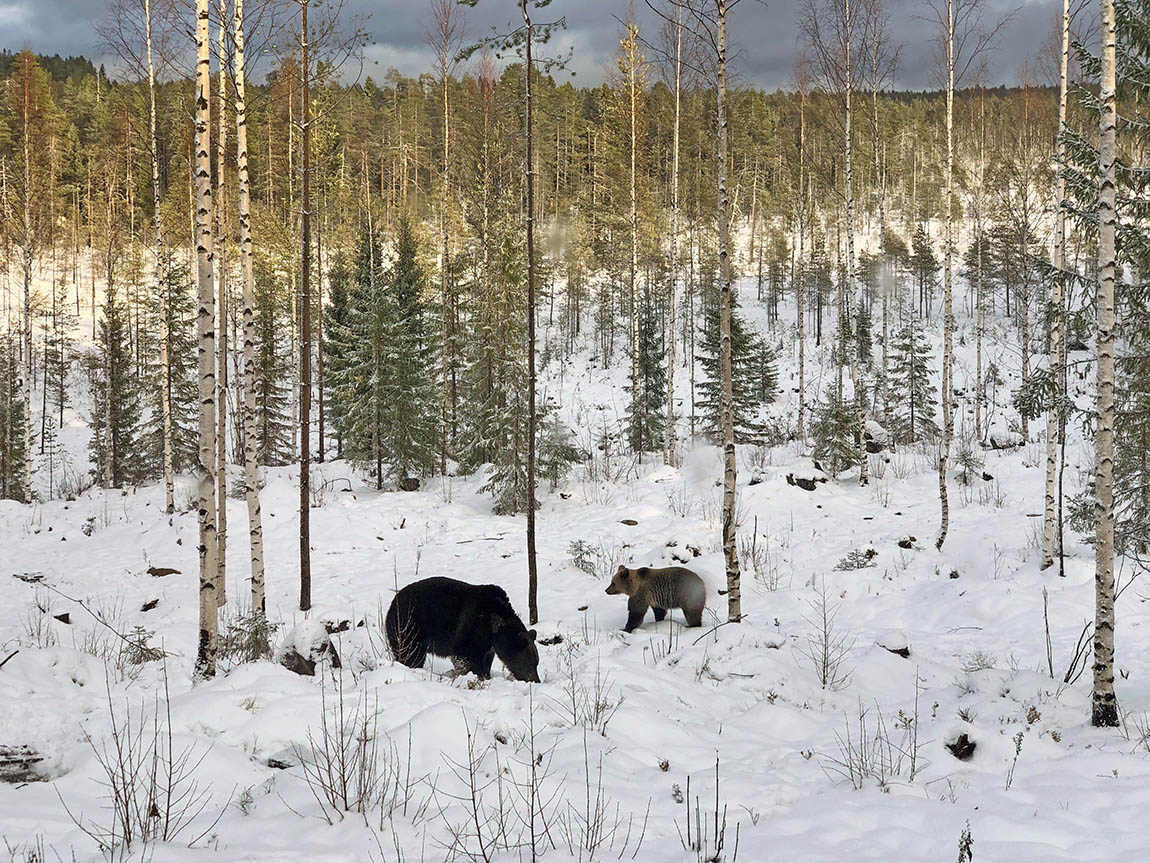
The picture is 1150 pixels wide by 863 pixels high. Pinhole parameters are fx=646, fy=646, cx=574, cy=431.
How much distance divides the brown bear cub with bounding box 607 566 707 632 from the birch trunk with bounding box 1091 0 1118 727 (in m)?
4.63

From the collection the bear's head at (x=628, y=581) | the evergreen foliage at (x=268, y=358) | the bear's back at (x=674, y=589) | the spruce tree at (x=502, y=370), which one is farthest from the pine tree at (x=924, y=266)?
the bear's head at (x=628, y=581)

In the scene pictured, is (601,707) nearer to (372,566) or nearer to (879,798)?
(879,798)

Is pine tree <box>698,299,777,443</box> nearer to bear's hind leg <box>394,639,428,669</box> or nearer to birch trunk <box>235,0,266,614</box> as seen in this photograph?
birch trunk <box>235,0,266,614</box>

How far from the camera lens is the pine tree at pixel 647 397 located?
2516 cm

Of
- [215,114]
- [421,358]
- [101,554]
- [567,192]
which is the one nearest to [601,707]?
[215,114]

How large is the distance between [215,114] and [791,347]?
38.2m

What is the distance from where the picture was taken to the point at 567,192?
180 ft

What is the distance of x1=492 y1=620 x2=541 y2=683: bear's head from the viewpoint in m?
6.76

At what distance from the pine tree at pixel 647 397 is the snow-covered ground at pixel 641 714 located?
409 inches

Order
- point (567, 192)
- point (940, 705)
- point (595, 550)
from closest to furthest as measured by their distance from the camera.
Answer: point (940, 705)
point (595, 550)
point (567, 192)

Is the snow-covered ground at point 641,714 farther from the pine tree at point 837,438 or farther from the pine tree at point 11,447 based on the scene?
the pine tree at point 11,447

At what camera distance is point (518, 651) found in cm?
677

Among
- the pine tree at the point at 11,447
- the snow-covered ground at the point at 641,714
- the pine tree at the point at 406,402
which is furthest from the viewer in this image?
the pine tree at the point at 11,447

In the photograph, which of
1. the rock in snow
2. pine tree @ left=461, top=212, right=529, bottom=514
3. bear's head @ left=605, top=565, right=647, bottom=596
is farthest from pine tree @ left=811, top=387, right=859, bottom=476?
the rock in snow
